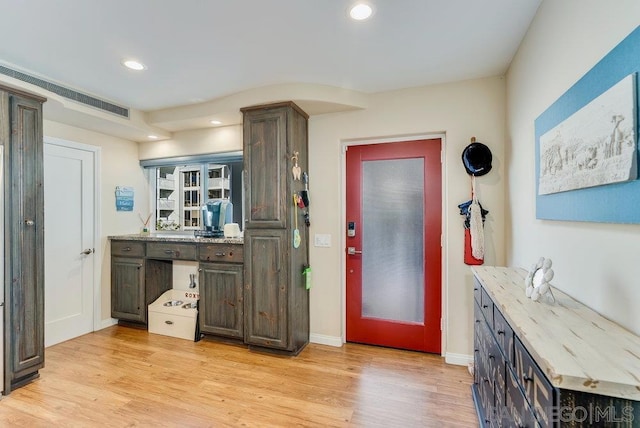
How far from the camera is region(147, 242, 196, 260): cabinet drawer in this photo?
3420mm

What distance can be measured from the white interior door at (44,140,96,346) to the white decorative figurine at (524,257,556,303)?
4.28 meters

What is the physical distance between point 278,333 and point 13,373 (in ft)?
6.81

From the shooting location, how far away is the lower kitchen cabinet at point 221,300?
318cm

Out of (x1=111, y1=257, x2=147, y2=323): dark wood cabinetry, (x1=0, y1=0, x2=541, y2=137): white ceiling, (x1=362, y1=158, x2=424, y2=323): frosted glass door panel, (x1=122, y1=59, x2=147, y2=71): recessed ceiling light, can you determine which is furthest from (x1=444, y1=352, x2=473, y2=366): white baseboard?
(x1=122, y1=59, x2=147, y2=71): recessed ceiling light

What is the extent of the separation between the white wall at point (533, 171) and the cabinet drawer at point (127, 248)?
3.94m

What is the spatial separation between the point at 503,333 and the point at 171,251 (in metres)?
3.34

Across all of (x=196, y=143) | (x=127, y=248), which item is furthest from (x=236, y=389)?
(x=196, y=143)

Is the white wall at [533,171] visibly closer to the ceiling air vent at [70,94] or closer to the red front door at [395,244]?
the red front door at [395,244]

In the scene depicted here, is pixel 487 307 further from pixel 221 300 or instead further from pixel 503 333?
pixel 221 300

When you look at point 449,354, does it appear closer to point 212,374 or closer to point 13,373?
point 212,374

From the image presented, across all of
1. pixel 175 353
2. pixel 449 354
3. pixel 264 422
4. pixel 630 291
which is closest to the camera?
pixel 630 291

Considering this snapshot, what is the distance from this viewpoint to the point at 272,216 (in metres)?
2.94

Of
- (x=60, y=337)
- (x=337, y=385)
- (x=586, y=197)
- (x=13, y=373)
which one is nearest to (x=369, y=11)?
(x=586, y=197)

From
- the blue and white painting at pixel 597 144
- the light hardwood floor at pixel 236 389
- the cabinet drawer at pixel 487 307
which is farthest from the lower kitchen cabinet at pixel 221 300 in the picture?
the blue and white painting at pixel 597 144
